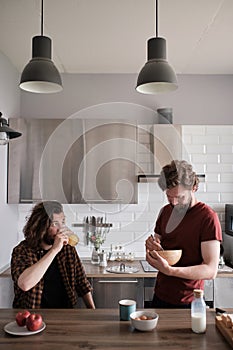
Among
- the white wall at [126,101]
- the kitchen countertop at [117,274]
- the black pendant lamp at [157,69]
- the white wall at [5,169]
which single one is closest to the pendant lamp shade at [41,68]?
the black pendant lamp at [157,69]

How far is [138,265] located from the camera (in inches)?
144

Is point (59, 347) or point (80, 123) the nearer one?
point (59, 347)

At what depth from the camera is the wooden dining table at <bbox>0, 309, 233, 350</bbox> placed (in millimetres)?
1675

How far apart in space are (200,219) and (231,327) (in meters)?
0.68

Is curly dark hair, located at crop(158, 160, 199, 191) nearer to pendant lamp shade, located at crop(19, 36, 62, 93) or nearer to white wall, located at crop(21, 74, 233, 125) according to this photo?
pendant lamp shade, located at crop(19, 36, 62, 93)

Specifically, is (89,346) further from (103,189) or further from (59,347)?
(103,189)

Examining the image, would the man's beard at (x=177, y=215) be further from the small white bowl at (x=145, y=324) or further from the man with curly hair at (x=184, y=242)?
the small white bowl at (x=145, y=324)

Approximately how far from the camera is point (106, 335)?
1794 mm

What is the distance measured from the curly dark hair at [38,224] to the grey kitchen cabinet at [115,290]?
3.37 feet

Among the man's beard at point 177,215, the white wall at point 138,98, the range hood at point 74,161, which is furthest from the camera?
the white wall at point 138,98

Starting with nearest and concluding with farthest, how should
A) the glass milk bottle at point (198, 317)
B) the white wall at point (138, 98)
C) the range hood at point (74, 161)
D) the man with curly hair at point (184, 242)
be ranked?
the glass milk bottle at point (198, 317) < the man with curly hair at point (184, 242) < the range hood at point (74, 161) < the white wall at point (138, 98)

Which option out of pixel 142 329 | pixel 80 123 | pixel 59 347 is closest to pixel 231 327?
pixel 142 329

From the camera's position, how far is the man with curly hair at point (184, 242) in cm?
218

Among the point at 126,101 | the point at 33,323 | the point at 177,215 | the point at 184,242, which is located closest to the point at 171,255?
the point at 184,242
